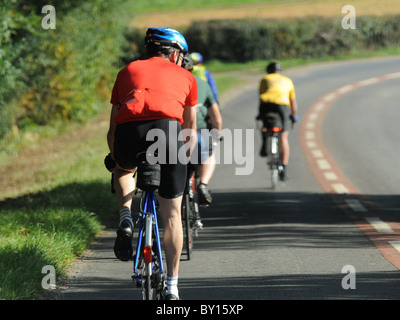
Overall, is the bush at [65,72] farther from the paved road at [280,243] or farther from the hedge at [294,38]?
the hedge at [294,38]

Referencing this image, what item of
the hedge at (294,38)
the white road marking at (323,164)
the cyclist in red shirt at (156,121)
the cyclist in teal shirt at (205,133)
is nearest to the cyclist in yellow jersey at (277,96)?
the white road marking at (323,164)

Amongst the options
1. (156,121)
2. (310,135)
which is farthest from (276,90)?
(156,121)

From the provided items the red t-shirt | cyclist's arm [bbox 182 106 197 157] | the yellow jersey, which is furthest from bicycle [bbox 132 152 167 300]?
the yellow jersey

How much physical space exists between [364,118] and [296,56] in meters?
20.2

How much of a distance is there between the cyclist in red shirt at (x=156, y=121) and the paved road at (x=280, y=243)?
35.8 inches

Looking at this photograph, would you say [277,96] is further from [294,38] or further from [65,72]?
[294,38]

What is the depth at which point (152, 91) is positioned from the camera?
216 inches

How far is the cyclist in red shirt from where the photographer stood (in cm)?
545

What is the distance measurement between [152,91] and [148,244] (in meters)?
1.00

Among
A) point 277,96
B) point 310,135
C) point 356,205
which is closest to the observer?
point 356,205

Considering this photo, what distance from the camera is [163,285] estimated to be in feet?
18.6
